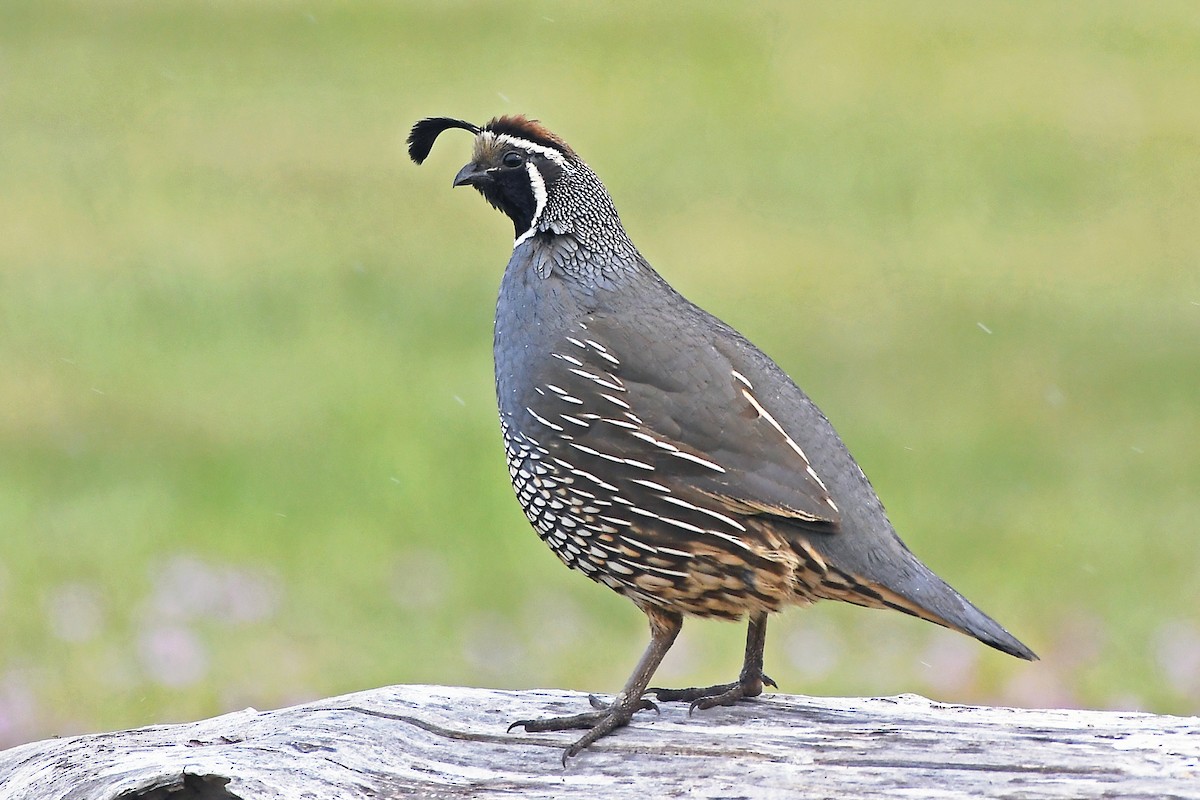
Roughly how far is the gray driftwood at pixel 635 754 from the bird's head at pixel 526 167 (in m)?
1.33

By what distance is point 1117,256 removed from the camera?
12609mm

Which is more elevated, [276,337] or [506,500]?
[276,337]

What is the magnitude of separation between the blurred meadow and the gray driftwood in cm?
256

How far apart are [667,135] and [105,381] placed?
5416 millimetres

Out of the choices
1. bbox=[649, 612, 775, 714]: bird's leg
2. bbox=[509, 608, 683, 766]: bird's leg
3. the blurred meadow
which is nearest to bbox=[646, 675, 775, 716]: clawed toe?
bbox=[649, 612, 775, 714]: bird's leg

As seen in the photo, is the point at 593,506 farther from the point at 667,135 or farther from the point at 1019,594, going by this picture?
the point at 667,135

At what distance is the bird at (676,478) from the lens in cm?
419

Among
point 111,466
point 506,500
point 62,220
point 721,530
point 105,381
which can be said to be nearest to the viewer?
point 721,530

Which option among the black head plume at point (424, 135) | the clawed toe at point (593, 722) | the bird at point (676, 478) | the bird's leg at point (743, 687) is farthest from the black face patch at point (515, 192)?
the clawed toe at point (593, 722)

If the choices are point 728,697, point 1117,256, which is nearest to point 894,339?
point 1117,256

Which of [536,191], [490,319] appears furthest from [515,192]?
[490,319]

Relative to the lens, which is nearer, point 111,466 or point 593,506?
point 593,506

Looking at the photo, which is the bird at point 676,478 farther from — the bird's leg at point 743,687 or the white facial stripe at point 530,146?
the white facial stripe at point 530,146

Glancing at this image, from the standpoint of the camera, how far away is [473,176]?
4785 mm
